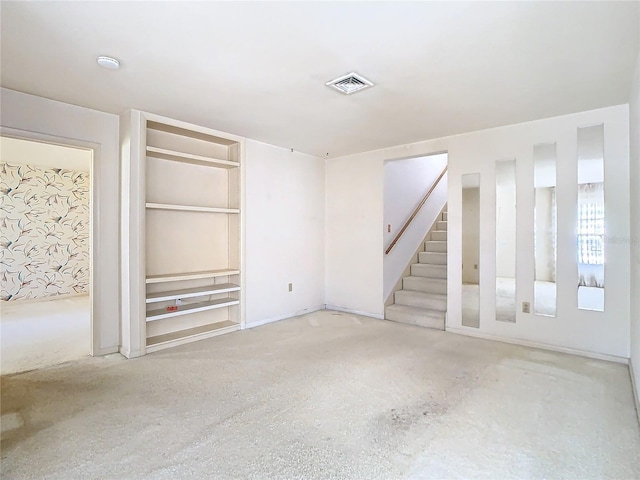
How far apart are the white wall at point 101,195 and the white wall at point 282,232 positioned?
4.80 feet

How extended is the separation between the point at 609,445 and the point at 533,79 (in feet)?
8.19

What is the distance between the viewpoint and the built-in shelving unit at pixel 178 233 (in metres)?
3.36

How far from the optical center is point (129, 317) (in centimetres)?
334

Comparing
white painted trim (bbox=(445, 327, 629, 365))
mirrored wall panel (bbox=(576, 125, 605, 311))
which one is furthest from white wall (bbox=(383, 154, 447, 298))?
mirrored wall panel (bbox=(576, 125, 605, 311))

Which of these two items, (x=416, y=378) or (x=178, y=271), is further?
(x=178, y=271)

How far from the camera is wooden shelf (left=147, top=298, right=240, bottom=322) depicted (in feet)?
11.6

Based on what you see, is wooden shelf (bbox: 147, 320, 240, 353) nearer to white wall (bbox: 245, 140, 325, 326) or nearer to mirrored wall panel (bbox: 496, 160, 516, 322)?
white wall (bbox: 245, 140, 325, 326)

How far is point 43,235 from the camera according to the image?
246 inches

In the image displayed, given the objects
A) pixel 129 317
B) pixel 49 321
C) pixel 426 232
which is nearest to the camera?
pixel 129 317

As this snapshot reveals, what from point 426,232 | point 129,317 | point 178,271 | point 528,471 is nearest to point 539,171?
point 426,232

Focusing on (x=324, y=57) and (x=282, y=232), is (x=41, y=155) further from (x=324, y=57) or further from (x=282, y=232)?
(x=324, y=57)

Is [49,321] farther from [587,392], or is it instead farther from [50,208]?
[587,392]

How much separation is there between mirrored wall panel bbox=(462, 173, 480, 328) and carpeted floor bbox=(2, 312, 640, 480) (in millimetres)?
781

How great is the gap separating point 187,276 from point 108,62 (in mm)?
2115
